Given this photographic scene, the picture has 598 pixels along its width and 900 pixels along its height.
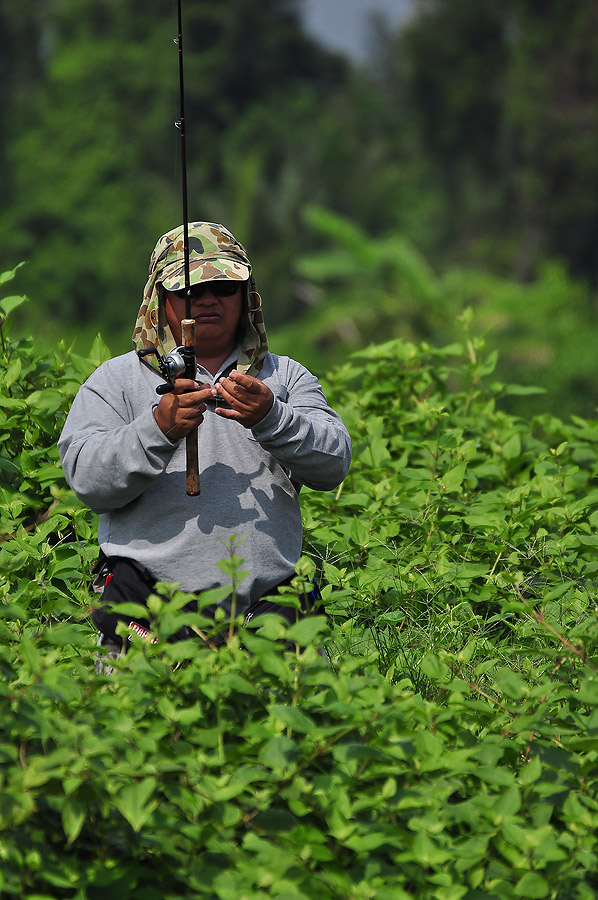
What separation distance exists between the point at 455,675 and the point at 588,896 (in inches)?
32.6

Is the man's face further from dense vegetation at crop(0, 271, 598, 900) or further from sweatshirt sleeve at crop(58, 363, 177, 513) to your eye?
dense vegetation at crop(0, 271, 598, 900)

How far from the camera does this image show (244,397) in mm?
3197

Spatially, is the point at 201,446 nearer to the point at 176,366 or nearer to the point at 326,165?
the point at 176,366

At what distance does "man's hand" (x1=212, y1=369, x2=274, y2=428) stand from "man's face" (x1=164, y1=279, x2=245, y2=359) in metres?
0.32

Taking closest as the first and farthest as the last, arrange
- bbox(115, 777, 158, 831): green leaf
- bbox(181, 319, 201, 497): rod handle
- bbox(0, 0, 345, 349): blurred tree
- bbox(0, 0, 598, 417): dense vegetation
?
bbox(115, 777, 158, 831): green leaf, bbox(181, 319, 201, 497): rod handle, bbox(0, 0, 598, 417): dense vegetation, bbox(0, 0, 345, 349): blurred tree

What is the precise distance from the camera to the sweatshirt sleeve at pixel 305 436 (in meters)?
3.27

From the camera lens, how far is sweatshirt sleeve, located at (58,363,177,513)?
10.4 feet

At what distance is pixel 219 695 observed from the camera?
2.60 metres

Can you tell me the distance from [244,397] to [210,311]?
15.2 inches

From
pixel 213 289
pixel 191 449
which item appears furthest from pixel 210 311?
pixel 191 449

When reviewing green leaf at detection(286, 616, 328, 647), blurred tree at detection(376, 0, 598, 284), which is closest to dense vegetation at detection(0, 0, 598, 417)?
blurred tree at detection(376, 0, 598, 284)

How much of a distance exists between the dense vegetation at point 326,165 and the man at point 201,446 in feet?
73.1

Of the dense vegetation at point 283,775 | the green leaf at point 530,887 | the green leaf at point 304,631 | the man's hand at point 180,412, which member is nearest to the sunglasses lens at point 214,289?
the man's hand at point 180,412

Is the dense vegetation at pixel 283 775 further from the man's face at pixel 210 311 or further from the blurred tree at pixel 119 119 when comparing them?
the blurred tree at pixel 119 119
